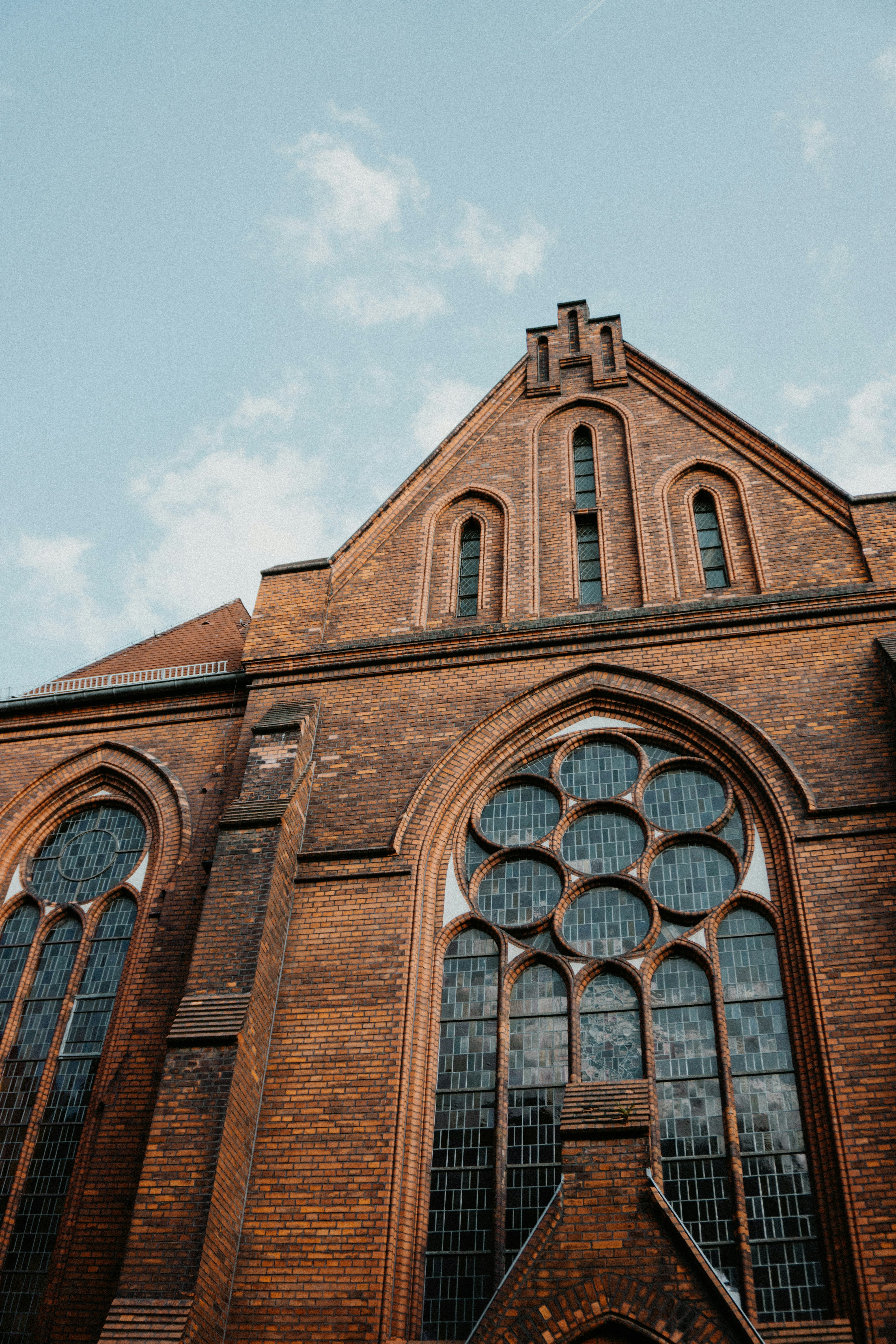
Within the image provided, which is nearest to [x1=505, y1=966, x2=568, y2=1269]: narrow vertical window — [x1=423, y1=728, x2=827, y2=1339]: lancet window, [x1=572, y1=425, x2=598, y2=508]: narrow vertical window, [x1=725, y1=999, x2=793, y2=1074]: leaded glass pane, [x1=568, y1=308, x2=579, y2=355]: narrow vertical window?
[x1=423, y1=728, x2=827, y2=1339]: lancet window

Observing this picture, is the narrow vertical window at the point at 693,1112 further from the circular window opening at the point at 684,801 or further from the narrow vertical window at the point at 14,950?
the narrow vertical window at the point at 14,950

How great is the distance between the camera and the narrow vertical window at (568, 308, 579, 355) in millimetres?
17391

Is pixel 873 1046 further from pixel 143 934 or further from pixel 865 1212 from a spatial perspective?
pixel 143 934

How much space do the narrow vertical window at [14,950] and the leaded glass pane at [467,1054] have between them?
470 cm

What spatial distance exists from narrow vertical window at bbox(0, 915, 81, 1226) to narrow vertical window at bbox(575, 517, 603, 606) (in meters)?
6.61

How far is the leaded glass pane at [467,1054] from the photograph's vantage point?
1092 cm

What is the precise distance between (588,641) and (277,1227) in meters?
6.58

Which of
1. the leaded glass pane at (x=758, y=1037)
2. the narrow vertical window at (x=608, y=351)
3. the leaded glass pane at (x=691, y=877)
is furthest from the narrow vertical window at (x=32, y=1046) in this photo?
the narrow vertical window at (x=608, y=351)

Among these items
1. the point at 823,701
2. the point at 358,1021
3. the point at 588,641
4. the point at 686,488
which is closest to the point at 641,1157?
the point at 358,1021

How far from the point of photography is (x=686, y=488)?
1521 cm

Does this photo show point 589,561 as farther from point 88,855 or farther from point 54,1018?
point 54,1018

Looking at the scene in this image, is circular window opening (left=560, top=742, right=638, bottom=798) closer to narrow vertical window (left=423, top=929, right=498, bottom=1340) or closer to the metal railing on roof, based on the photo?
narrow vertical window (left=423, top=929, right=498, bottom=1340)

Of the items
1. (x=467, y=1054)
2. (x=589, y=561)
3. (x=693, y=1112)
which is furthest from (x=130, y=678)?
(x=693, y=1112)

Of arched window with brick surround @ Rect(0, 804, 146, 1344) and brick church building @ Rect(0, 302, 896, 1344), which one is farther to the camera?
arched window with brick surround @ Rect(0, 804, 146, 1344)
